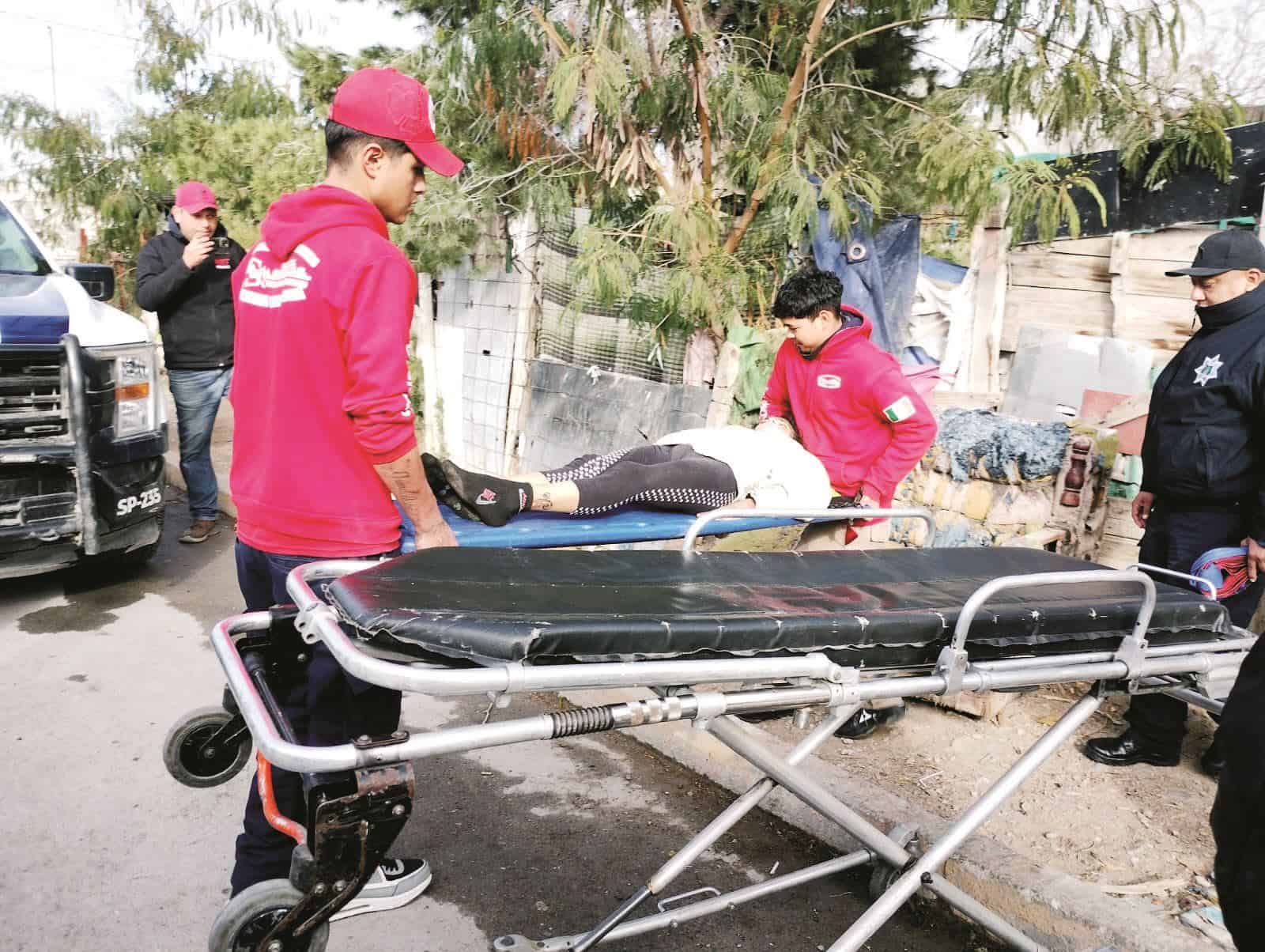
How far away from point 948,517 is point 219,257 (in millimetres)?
4449

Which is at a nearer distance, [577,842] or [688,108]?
[577,842]

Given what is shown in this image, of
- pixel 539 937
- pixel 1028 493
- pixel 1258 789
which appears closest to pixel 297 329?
pixel 539 937

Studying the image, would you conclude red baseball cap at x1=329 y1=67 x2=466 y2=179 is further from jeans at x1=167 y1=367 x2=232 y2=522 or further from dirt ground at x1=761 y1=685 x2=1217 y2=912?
jeans at x1=167 y1=367 x2=232 y2=522

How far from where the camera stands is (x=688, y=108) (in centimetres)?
543

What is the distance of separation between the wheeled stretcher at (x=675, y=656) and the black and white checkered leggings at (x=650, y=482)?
3.24 ft

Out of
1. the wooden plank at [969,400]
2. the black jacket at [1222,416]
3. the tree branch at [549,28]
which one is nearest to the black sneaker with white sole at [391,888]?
the black jacket at [1222,416]

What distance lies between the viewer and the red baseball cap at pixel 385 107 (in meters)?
2.15

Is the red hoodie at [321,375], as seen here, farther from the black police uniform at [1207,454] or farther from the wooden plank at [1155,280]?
the wooden plank at [1155,280]

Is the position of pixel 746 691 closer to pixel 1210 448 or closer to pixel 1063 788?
pixel 1063 788

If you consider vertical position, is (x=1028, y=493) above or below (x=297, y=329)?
below

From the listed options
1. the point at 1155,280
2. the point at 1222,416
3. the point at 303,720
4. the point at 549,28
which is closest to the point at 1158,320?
the point at 1155,280

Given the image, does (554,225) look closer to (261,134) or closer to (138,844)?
(261,134)

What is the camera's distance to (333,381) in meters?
2.14

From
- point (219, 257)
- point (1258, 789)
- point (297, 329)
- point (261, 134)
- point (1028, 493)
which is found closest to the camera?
point (1258, 789)
